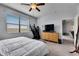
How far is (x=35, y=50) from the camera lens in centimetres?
155

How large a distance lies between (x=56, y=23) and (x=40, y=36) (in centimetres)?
35

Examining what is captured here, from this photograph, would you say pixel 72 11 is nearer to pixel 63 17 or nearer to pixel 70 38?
pixel 63 17

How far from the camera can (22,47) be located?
5.02 feet

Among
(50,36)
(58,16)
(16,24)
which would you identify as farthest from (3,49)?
(58,16)

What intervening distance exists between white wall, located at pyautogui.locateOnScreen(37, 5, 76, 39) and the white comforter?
343 millimetres

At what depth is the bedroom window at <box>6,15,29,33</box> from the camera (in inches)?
62.1

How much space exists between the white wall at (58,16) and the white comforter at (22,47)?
34cm

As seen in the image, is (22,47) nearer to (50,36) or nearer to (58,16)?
(50,36)

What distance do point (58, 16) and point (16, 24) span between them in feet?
2.35

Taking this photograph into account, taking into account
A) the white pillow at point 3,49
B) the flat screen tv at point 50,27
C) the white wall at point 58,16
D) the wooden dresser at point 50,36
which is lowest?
the white pillow at point 3,49

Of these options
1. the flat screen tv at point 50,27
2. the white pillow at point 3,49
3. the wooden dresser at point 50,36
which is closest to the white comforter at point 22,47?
the white pillow at point 3,49

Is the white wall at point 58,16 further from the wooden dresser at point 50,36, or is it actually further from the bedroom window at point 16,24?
the bedroom window at point 16,24

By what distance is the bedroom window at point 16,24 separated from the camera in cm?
158

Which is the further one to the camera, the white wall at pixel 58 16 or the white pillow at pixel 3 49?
the white wall at pixel 58 16
